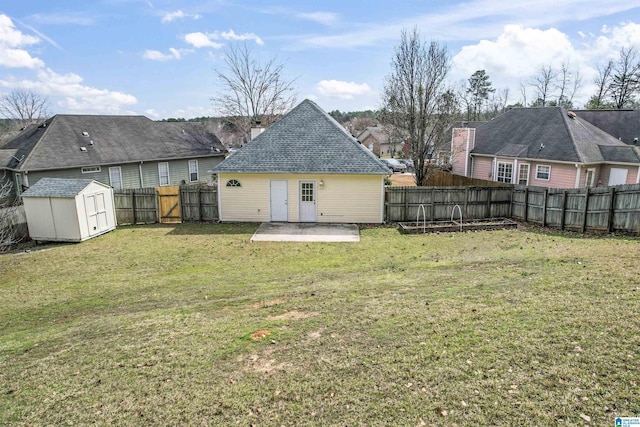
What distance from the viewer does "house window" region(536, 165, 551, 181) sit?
23812 millimetres

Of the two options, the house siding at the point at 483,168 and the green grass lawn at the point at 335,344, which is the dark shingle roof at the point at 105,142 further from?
the house siding at the point at 483,168

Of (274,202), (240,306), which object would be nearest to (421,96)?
(274,202)

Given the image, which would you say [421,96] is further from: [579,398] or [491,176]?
[579,398]

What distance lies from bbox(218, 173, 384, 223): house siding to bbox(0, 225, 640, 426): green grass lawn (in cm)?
699

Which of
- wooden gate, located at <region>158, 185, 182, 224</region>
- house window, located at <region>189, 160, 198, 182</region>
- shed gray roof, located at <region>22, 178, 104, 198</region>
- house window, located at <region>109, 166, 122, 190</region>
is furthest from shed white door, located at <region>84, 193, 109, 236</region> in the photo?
house window, located at <region>189, 160, 198, 182</region>

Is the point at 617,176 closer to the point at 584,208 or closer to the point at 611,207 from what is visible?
the point at 584,208

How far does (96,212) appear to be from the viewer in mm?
17125

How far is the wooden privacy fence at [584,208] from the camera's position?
47.2 feet

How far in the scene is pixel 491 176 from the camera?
28188mm

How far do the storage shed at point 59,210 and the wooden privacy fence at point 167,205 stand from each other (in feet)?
9.04

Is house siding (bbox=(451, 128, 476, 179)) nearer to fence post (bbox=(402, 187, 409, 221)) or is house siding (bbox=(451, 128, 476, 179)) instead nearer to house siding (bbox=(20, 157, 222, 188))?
fence post (bbox=(402, 187, 409, 221))

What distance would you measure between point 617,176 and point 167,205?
81.9 feet

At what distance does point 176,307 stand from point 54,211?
1088 centimetres

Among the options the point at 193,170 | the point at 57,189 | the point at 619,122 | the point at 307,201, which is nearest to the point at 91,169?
the point at 193,170
